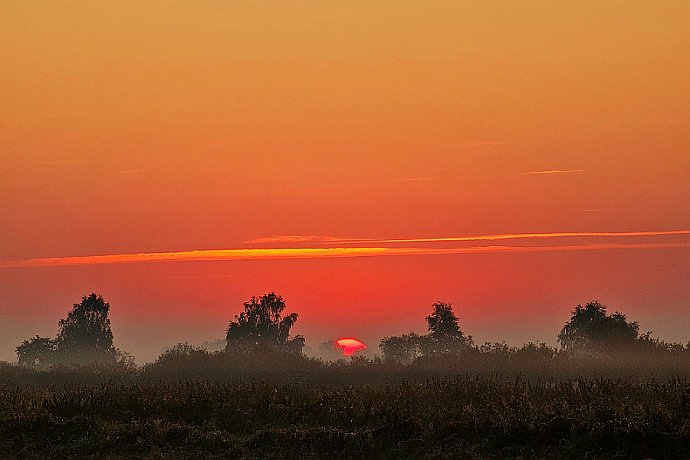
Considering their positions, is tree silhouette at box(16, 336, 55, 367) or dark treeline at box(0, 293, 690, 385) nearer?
dark treeline at box(0, 293, 690, 385)

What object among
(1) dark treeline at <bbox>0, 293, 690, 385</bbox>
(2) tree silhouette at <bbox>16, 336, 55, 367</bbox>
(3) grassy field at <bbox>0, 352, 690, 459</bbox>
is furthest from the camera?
(2) tree silhouette at <bbox>16, 336, 55, 367</bbox>

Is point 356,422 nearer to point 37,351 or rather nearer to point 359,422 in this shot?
point 359,422

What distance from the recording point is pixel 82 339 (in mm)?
76125

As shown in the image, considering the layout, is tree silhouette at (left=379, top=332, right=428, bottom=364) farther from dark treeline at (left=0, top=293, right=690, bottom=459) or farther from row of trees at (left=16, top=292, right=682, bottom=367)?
dark treeline at (left=0, top=293, right=690, bottom=459)

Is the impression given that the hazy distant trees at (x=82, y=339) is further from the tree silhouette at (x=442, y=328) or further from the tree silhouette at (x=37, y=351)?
the tree silhouette at (x=442, y=328)

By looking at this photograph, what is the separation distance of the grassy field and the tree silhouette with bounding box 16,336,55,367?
48515 millimetres

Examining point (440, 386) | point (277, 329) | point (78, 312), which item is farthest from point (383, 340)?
point (440, 386)

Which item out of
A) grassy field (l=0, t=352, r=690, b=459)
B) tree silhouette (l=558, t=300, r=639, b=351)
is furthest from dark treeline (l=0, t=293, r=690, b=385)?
grassy field (l=0, t=352, r=690, b=459)

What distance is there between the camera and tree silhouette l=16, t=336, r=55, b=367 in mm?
74000

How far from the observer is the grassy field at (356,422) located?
68.2 feet

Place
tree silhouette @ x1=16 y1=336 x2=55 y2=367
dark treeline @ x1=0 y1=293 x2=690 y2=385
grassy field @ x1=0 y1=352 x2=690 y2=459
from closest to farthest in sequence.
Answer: grassy field @ x1=0 y1=352 x2=690 y2=459 → dark treeline @ x1=0 y1=293 x2=690 y2=385 → tree silhouette @ x1=16 y1=336 x2=55 y2=367

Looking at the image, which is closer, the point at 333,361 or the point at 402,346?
the point at 333,361

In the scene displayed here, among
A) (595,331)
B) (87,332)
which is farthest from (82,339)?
(595,331)

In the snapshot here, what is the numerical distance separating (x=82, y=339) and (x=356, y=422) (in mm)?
58303
